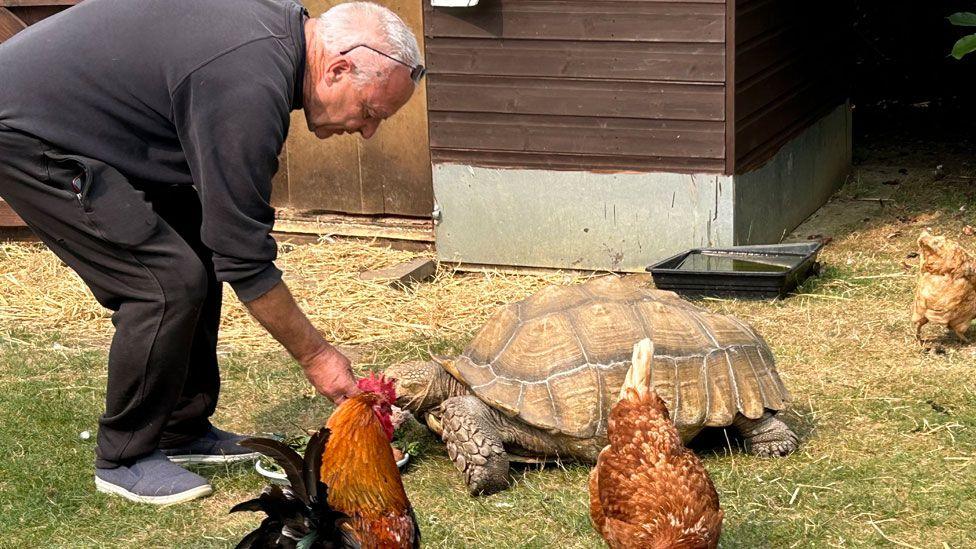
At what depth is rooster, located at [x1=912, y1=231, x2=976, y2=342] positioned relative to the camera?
661cm

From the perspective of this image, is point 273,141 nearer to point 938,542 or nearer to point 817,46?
point 938,542

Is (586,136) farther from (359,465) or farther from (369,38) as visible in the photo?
(359,465)

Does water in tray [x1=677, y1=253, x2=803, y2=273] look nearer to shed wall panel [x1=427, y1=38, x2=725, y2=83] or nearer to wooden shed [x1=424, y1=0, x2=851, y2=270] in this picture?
wooden shed [x1=424, y1=0, x2=851, y2=270]

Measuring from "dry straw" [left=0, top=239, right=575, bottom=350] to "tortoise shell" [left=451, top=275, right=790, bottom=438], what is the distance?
196 cm

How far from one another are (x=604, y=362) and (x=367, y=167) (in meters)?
4.52

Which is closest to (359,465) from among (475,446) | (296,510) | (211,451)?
(296,510)

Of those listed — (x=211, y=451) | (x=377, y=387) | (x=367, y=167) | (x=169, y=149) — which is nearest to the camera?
(x=377, y=387)

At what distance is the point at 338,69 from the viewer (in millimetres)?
4367

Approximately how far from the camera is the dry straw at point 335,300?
7707 mm

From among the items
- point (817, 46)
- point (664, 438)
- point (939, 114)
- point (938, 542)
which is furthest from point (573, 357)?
point (939, 114)

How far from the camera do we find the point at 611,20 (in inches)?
320

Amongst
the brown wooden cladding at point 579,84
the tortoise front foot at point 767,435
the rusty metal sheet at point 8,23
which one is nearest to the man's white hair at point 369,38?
the tortoise front foot at point 767,435

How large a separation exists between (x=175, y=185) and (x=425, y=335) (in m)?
2.78

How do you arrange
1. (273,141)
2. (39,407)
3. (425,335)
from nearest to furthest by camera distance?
1. (273,141)
2. (39,407)
3. (425,335)
